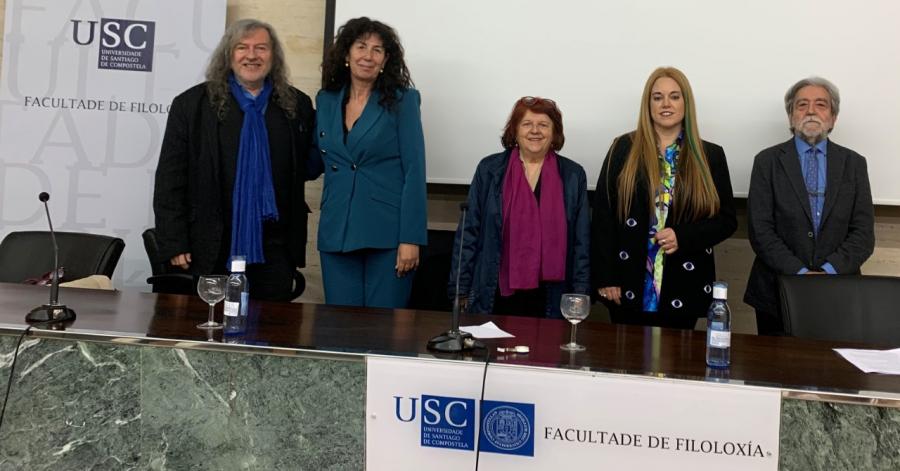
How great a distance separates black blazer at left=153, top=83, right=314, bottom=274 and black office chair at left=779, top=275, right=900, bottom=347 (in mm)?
1819

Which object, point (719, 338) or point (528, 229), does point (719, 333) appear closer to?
point (719, 338)

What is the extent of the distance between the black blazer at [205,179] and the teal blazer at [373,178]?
5.6 inches

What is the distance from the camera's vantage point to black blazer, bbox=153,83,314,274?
3.09 m

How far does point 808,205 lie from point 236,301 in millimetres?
2400

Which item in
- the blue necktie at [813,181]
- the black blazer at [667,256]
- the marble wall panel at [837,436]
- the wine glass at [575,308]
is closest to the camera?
the marble wall panel at [837,436]

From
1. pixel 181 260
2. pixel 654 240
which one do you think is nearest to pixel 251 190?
pixel 181 260

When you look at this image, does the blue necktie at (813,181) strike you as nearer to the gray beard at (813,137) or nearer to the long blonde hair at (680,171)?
the gray beard at (813,137)

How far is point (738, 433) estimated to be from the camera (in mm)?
1565

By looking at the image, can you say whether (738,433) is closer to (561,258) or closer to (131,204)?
(561,258)

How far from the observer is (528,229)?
3137mm

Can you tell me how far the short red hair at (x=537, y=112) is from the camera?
3.23 meters

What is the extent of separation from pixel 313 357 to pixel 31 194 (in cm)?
292

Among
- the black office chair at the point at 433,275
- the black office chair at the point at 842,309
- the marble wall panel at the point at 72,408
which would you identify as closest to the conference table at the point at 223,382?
the marble wall panel at the point at 72,408

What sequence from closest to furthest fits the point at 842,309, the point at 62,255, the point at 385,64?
the point at 842,309, the point at 62,255, the point at 385,64
